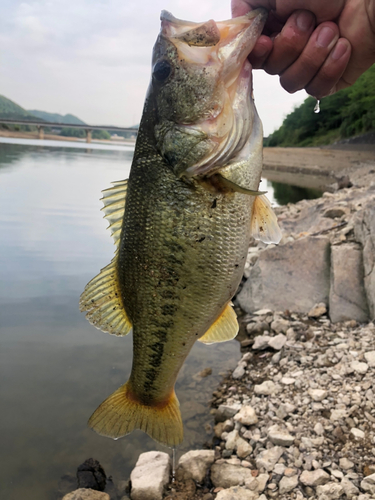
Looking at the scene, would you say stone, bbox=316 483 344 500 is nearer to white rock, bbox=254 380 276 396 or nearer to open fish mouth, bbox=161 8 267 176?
white rock, bbox=254 380 276 396

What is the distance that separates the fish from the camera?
2.23 metres

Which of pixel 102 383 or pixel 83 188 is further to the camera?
pixel 83 188

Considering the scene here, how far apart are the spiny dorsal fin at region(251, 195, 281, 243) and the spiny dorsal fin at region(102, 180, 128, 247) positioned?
33.8 inches

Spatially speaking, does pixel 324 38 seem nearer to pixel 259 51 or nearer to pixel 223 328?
pixel 259 51

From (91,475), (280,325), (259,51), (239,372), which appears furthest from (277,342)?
(259,51)

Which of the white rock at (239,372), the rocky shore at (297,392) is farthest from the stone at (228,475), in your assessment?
the white rock at (239,372)

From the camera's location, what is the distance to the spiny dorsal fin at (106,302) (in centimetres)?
262

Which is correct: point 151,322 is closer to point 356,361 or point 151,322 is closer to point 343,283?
point 356,361

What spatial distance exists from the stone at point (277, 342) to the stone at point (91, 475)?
2.68 metres

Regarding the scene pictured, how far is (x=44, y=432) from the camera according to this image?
4375 millimetres

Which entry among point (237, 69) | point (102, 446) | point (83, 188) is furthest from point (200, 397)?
point (83, 188)

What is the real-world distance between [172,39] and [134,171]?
0.80 metres

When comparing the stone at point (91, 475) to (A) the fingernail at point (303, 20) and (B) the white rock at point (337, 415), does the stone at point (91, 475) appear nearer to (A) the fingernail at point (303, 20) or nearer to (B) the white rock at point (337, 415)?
(B) the white rock at point (337, 415)

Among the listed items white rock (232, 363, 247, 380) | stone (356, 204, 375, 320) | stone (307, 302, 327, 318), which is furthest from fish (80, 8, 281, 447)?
stone (307, 302, 327, 318)
